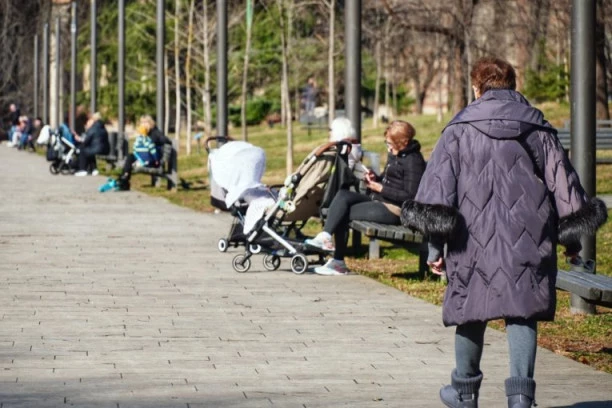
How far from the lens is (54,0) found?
Answer: 9269 cm

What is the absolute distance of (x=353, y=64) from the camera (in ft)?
57.3

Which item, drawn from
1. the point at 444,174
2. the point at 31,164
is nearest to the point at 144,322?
the point at 444,174

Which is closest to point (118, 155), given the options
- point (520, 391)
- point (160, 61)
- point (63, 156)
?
point (63, 156)

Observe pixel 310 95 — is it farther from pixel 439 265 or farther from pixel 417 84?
pixel 439 265

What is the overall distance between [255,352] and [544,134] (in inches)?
109

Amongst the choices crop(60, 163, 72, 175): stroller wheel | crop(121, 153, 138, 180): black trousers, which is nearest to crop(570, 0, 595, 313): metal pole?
crop(121, 153, 138, 180): black trousers

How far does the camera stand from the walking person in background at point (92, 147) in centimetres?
3538

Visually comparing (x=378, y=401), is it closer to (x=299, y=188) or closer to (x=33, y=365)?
(x=33, y=365)

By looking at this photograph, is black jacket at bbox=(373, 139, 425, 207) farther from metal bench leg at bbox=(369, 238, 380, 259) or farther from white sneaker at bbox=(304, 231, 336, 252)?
metal bench leg at bbox=(369, 238, 380, 259)

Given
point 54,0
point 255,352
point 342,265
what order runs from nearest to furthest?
point 255,352 → point 342,265 → point 54,0

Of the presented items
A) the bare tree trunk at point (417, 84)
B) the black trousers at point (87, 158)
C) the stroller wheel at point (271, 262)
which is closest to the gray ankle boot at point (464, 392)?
the stroller wheel at point (271, 262)

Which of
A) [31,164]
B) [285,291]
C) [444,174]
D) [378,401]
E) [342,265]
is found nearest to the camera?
[444,174]

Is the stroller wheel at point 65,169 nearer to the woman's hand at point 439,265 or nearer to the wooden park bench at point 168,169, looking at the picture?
→ the wooden park bench at point 168,169

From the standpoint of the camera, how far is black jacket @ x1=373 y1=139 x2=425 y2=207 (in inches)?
506
